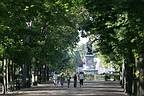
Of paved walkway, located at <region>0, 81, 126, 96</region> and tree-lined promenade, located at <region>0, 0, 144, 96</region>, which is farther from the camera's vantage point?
paved walkway, located at <region>0, 81, 126, 96</region>

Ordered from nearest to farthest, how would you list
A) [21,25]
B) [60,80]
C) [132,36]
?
[132,36] → [21,25] → [60,80]

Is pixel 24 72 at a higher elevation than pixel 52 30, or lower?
lower

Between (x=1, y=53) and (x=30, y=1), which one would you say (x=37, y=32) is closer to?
(x=1, y=53)

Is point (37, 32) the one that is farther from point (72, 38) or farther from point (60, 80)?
point (72, 38)

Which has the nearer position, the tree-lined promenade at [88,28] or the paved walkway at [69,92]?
the tree-lined promenade at [88,28]

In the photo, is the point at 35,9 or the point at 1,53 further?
the point at 1,53

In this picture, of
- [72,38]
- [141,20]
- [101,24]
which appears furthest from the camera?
[72,38]

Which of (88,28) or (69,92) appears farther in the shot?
(69,92)

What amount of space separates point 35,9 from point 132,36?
9.06 metres

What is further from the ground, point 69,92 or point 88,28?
point 88,28

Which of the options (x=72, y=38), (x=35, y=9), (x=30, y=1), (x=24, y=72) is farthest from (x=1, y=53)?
(x=72, y=38)

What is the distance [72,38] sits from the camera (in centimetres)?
8138

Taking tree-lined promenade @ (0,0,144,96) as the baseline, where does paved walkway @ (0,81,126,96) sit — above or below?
below

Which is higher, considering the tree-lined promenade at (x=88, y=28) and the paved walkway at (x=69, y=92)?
the tree-lined promenade at (x=88, y=28)
